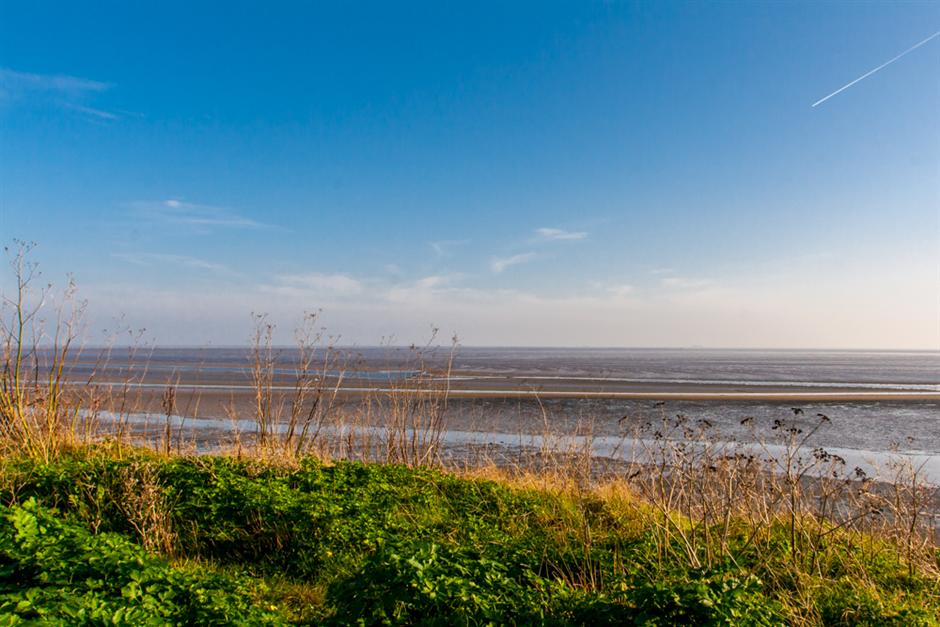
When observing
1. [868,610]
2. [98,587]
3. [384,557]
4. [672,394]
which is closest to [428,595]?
[384,557]

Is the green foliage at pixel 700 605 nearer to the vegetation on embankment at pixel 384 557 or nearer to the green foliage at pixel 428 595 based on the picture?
the vegetation on embankment at pixel 384 557

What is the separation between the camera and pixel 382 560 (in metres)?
4.35

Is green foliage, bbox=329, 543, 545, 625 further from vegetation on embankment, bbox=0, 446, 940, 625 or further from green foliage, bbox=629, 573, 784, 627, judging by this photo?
green foliage, bbox=629, 573, 784, 627

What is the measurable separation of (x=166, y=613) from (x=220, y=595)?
42 cm

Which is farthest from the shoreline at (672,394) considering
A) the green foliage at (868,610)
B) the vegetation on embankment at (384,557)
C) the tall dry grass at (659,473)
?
the green foliage at (868,610)

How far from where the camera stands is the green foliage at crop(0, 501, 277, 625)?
3512mm

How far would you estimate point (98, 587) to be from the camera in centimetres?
407

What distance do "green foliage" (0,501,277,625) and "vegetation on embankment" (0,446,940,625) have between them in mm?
14

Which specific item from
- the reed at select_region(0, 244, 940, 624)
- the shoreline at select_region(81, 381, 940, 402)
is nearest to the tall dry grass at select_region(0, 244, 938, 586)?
the reed at select_region(0, 244, 940, 624)

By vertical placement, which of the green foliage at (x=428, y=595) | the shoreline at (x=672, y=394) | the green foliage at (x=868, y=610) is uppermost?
the green foliage at (x=428, y=595)

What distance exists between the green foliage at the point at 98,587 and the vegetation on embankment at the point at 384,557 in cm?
1

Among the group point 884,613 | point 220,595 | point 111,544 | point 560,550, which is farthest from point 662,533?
point 111,544

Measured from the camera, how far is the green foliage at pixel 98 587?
Result: 3512 millimetres

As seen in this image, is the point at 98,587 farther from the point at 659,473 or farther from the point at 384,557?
the point at 659,473
